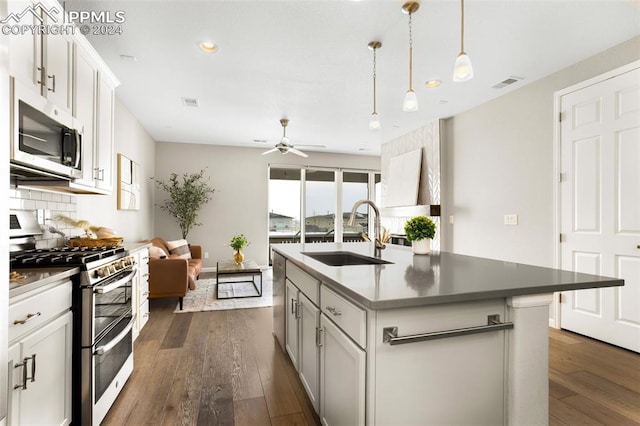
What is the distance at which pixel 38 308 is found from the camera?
1.38 meters

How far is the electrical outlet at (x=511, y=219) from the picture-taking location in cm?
395

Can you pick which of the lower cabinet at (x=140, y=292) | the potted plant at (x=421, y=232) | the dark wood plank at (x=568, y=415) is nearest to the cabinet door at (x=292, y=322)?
the potted plant at (x=421, y=232)

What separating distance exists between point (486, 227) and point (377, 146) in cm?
346

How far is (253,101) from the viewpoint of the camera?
437 cm

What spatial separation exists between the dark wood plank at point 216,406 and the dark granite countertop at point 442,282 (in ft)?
3.35

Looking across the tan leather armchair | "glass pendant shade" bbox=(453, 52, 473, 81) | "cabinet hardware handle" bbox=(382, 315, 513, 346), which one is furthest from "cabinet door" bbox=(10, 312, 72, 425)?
"glass pendant shade" bbox=(453, 52, 473, 81)

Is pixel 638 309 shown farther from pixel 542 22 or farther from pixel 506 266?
pixel 542 22

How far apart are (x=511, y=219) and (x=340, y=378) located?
351 centimetres

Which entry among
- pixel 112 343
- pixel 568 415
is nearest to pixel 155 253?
pixel 112 343

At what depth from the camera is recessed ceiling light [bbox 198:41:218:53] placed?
2.88 meters

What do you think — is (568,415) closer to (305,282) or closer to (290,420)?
(290,420)

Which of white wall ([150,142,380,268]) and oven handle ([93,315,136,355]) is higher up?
white wall ([150,142,380,268])

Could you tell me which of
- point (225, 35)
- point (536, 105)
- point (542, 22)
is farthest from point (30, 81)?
point (536, 105)

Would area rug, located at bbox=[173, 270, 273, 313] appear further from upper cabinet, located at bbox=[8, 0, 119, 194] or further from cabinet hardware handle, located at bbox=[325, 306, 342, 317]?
cabinet hardware handle, located at bbox=[325, 306, 342, 317]
